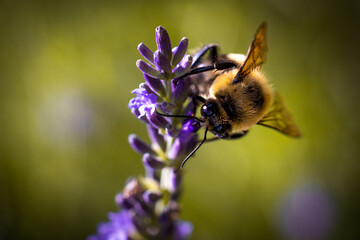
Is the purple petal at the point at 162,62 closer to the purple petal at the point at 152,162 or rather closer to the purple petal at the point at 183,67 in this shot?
the purple petal at the point at 183,67

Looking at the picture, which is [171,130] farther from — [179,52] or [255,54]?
[255,54]

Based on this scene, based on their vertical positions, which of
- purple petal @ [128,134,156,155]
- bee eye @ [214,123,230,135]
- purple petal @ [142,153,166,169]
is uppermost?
purple petal @ [128,134,156,155]

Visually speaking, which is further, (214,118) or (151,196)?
(151,196)

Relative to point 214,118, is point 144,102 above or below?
above

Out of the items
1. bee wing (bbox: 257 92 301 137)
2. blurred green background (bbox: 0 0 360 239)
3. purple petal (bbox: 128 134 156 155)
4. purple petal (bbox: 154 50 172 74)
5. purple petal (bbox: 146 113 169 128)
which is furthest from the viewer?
→ blurred green background (bbox: 0 0 360 239)

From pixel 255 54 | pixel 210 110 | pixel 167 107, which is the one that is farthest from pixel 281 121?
Result: pixel 167 107

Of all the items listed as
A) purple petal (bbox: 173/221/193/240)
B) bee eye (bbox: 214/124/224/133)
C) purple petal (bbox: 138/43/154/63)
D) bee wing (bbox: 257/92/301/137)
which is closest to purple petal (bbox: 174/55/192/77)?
purple petal (bbox: 138/43/154/63)

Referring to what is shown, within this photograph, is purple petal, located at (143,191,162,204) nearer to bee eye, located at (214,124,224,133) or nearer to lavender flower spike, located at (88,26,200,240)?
lavender flower spike, located at (88,26,200,240)
